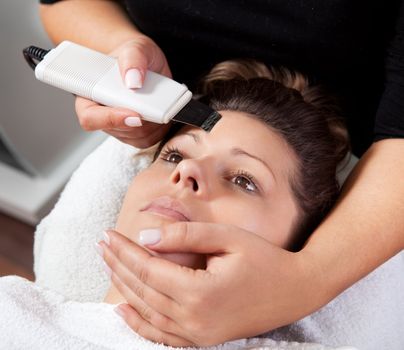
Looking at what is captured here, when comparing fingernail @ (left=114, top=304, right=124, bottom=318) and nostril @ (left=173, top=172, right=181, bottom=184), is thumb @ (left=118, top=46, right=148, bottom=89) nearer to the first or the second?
nostril @ (left=173, top=172, right=181, bottom=184)

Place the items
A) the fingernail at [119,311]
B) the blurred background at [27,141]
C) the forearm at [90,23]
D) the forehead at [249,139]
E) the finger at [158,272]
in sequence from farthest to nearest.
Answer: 1. the blurred background at [27,141]
2. the forearm at [90,23]
3. the forehead at [249,139]
4. the fingernail at [119,311]
5. the finger at [158,272]

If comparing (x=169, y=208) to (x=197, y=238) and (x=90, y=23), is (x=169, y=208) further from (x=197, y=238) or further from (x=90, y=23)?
(x=90, y=23)

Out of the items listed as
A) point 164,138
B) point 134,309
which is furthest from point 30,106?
point 134,309

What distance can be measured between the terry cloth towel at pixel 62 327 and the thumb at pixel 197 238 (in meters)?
0.16

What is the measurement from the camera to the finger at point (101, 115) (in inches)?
31.4

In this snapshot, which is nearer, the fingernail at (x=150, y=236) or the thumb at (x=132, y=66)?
the fingernail at (x=150, y=236)

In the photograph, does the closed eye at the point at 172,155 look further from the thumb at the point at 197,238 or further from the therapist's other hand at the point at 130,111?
the thumb at the point at 197,238

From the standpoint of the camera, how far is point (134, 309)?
771mm

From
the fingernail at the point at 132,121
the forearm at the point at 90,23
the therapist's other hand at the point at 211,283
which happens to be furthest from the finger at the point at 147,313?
the forearm at the point at 90,23

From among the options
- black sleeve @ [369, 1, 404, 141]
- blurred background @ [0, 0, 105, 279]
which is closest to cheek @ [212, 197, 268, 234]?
black sleeve @ [369, 1, 404, 141]

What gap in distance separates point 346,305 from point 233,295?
0.32 meters

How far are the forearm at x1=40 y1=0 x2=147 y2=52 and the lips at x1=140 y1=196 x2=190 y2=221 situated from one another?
1.09ft

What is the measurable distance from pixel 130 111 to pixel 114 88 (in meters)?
0.05

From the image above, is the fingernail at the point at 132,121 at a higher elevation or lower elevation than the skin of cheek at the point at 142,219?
higher
